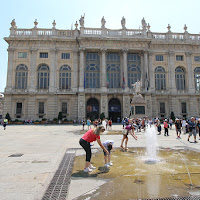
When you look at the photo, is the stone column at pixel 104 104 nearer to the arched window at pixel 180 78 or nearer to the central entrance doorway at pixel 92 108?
the central entrance doorway at pixel 92 108

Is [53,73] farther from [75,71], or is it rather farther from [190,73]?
[190,73]

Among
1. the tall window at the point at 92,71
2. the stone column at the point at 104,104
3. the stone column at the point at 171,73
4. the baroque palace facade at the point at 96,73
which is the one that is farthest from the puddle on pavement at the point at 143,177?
the stone column at the point at 171,73

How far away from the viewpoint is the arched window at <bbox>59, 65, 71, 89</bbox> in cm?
3716

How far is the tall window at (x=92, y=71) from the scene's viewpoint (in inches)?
1486

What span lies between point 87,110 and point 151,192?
3409cm

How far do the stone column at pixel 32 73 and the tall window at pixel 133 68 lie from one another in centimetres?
2141

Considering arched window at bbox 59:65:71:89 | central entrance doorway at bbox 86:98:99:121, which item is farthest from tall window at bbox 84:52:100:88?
arched window at bbox 59:65:71:89

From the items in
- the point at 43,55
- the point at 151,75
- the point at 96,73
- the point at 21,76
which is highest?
the point at 43,55

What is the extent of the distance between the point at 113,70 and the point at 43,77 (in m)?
16.1

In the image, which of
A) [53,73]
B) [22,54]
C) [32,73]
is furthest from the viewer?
[22,54]

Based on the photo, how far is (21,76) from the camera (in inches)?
1442

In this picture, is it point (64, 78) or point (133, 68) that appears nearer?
point (64, 78)

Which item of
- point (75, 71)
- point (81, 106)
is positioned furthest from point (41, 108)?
point (75, 71)

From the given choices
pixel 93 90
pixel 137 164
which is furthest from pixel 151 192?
pixel 93 90
